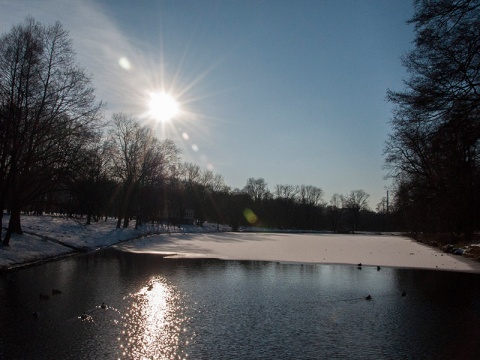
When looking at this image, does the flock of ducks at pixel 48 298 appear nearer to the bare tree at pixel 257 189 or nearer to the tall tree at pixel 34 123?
the tall tree at pixel 34 123

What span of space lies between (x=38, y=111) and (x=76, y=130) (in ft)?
6.72

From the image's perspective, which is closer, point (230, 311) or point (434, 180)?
point (230, 311)

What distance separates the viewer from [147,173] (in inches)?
2185

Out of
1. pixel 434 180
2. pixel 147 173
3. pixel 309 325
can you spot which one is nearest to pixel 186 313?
pixel 309 325

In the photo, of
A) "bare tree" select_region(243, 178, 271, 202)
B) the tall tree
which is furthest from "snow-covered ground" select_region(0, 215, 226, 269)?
"bare tree" select_region(243, 178, 271, 202)

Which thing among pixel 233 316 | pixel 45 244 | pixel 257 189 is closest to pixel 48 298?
pixel 233 316

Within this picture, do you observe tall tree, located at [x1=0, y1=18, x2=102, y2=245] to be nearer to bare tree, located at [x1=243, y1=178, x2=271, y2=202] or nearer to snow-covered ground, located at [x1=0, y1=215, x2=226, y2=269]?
snow-covered ground, located at [x1=0, y1=215, x2=226, y2=269]

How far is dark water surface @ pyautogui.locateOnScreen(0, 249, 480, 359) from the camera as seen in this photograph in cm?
773

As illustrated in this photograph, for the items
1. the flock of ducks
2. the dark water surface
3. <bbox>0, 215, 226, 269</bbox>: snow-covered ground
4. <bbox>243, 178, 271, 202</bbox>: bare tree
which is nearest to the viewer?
the dark water surface

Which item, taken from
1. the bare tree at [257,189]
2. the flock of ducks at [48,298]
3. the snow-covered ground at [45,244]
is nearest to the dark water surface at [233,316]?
the flock of ducks at [48,298]

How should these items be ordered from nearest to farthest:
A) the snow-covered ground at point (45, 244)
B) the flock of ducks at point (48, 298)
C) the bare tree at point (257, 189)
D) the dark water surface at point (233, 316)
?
the dark water surface at point (233, 316) → the flock of ducks at point (48, 298) → the snow-covered ground at point (45, 244) → the bare tree at point (257, 189)

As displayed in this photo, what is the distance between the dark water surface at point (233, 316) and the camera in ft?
25.4

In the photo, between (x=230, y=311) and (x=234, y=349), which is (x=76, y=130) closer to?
(x=230, y=311)

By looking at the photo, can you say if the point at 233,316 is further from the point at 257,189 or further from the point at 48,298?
the point at 257,189
